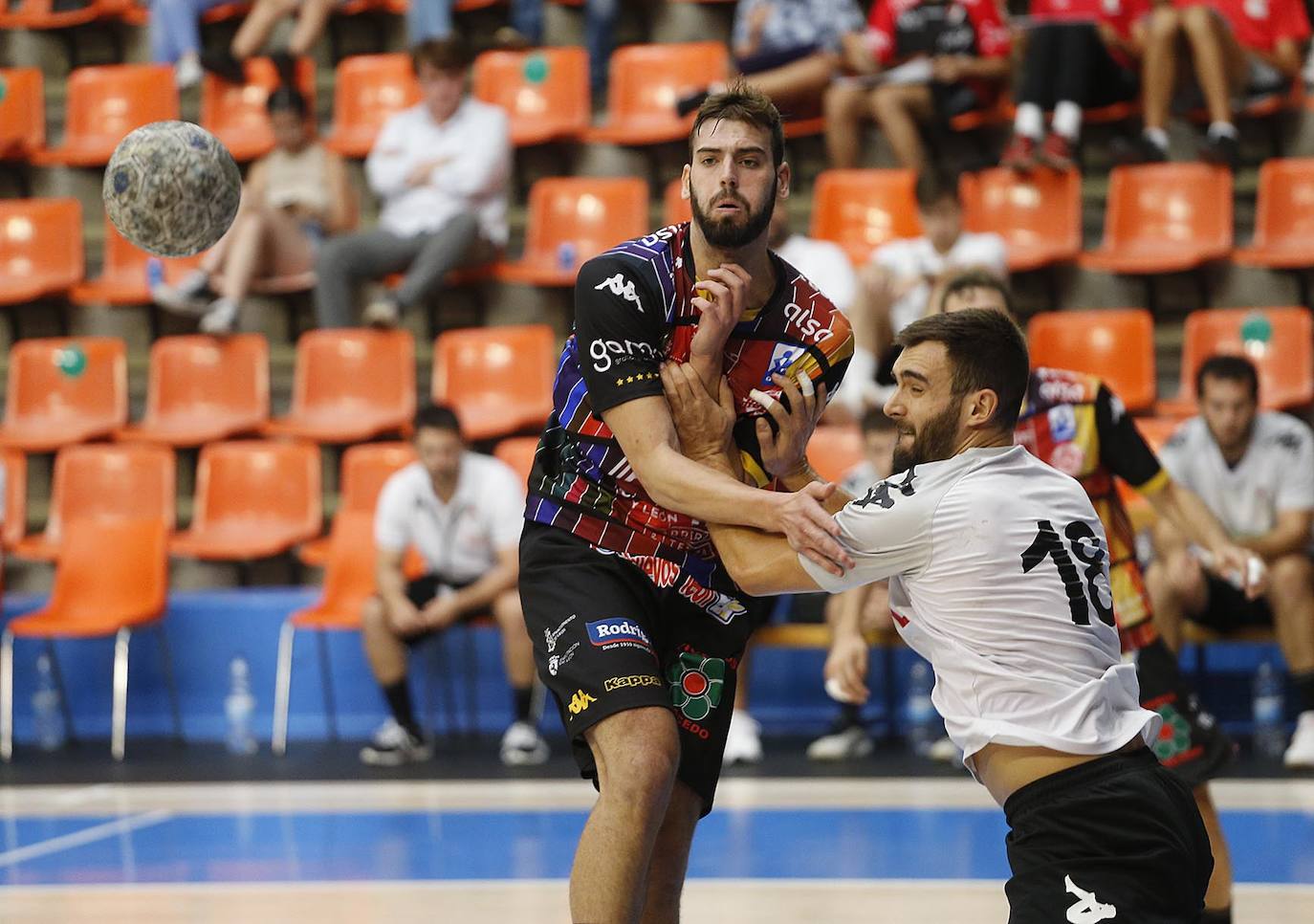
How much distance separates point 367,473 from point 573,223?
2122 millimetres

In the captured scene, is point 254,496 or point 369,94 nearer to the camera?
point 254,496

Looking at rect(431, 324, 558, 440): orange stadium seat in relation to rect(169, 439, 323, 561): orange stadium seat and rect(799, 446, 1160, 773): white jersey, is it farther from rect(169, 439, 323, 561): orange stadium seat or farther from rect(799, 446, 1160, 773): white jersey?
rect(799, 446, 1160, 773): white jersey

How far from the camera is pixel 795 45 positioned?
10.1 m

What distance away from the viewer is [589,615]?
11.8 feet

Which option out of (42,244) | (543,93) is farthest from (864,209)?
(42,244)

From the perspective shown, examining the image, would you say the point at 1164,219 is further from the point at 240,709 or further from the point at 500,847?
the point at 240,709

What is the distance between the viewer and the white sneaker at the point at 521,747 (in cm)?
778

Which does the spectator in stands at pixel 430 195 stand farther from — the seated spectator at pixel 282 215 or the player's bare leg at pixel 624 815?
the player's bare leg at pixel 624 815

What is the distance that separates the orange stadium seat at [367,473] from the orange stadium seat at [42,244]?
280 centimetres

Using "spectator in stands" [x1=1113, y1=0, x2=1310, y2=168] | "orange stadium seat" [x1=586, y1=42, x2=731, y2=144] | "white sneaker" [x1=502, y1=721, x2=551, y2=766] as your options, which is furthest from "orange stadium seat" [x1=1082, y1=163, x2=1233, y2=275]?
"white sneaker" [x1=502, y1=721, x2=551, y2=766]

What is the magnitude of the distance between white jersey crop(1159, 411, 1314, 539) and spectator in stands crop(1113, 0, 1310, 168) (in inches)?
91.4

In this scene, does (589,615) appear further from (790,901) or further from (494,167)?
(494,167)

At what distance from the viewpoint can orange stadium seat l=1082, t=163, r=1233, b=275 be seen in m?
9.29

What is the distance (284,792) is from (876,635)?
265 centimetres
